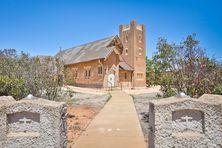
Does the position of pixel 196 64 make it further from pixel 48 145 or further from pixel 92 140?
pixel 48 145

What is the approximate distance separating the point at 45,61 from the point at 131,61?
2819 cm

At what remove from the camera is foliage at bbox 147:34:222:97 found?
8.23m

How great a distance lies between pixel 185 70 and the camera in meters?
8.66

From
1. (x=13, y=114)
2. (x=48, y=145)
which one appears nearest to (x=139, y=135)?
(x=48, y=145)

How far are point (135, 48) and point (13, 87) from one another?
97.3 ft

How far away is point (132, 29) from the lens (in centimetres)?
3741

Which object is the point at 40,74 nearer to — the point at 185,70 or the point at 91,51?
the point at 185,70

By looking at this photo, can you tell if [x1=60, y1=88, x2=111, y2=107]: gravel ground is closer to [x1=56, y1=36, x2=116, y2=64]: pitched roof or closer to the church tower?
[x1=56, y1=36, x2=116, y2=64]: pitched roof

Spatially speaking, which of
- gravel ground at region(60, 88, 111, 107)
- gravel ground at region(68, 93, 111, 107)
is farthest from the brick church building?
gravel ground at region(60, 88, 111, 107)

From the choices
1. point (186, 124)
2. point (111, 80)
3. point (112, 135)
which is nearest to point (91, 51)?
point (111, 80)

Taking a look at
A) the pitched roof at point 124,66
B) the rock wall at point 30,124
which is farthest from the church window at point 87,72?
the rock wall at point 30,124

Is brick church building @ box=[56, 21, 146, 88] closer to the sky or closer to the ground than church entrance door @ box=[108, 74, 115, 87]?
closer to the sky

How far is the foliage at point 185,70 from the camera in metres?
8.23

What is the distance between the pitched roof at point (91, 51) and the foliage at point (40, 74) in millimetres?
17199
